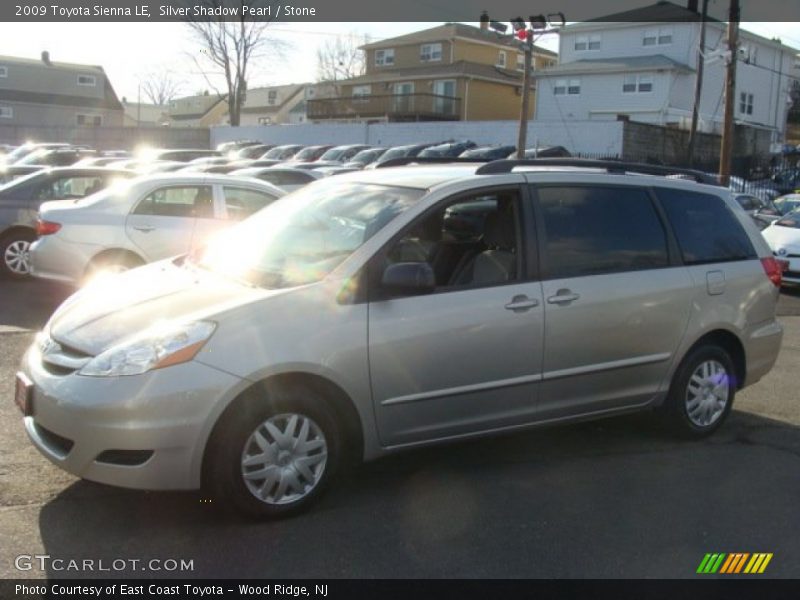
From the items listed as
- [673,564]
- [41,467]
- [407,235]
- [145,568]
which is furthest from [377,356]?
[41,467]

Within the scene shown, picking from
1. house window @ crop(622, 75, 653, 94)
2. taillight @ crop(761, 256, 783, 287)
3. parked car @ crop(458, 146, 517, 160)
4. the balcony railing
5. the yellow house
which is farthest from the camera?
the yellow house

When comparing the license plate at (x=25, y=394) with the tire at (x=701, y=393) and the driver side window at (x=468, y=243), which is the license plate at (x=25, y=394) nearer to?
the driver side window at (x=468, y=243)

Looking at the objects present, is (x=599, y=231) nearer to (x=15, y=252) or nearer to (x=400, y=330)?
(x=400, y=330)

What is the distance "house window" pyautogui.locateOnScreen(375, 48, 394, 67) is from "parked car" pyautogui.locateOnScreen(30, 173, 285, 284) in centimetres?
4815

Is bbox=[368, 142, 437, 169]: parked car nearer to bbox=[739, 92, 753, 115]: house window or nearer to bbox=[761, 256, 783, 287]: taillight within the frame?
bbox=[739, 92, 753, 115]: house window

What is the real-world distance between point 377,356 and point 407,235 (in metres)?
0.79

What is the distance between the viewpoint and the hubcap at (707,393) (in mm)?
5531

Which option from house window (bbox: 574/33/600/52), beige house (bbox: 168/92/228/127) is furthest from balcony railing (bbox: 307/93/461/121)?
beige house (bbox: 168/92/228/127)

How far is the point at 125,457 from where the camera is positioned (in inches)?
147

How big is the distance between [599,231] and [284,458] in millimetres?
2422

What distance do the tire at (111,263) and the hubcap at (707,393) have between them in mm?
5933

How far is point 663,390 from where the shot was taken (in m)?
5.37

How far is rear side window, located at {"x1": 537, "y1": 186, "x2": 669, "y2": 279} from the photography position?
4863 mm

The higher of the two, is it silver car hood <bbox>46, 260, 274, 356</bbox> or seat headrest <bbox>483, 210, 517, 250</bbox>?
seat headrest <bbox>483, 210, 517, 250</bbox>
